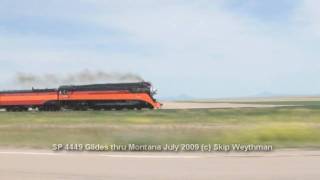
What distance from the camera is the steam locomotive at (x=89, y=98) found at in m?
53.4

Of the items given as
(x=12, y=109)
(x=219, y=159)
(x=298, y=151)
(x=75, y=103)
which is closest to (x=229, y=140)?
(x=298, y=151)

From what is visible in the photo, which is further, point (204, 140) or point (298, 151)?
point (204, 140)

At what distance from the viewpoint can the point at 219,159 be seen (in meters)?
12.4

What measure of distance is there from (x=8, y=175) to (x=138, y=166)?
8.46 feet

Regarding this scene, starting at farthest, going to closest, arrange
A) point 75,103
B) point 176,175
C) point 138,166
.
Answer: point 75,103, point 138,166, point 176,175

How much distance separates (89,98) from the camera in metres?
54.2

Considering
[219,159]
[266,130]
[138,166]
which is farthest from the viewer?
[266,130]

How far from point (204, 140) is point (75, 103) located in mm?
37649

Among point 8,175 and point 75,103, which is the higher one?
point 75,103

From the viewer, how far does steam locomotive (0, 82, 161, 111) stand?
53406 mm

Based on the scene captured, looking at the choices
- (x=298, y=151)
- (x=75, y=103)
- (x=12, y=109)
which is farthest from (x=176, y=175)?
(x=12, y=109)

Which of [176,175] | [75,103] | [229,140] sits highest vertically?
[75,103]

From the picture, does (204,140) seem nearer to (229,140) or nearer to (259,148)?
(229,140)

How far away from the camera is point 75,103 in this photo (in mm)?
55000
